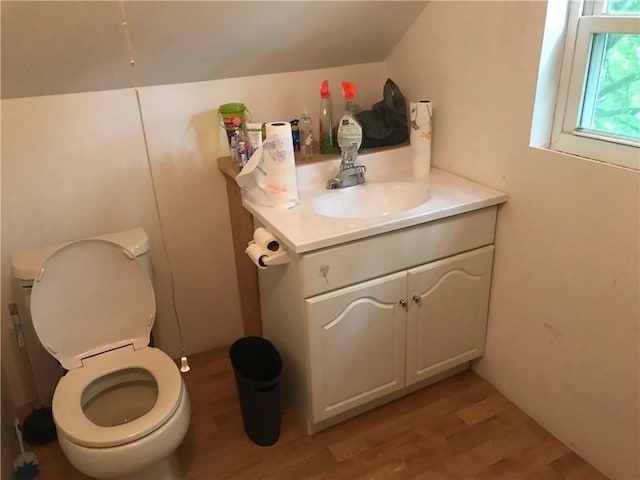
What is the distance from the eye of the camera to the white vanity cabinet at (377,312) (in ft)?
5.35

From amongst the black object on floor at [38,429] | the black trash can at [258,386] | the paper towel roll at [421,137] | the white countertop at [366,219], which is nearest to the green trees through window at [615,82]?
the white countertop at [366,219]

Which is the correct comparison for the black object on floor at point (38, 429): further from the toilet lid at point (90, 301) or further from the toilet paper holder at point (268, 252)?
the toilet paper holder at point (268, 252)

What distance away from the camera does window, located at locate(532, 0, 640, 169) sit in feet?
4.76

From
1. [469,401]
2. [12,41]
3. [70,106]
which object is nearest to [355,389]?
[469,401]

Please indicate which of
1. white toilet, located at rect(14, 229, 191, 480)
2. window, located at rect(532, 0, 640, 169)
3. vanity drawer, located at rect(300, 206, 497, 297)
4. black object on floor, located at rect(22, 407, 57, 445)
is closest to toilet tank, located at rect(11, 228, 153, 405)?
white toilet, located at rect(14, 229, 191, 480)

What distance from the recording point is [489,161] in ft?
6.04

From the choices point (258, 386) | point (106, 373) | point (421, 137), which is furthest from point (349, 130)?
point (106, 373)

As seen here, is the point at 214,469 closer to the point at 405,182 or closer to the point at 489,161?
the point at 405,182

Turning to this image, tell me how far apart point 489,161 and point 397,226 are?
0.47 m

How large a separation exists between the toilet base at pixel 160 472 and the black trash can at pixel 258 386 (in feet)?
0.92

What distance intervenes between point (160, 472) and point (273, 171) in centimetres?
99

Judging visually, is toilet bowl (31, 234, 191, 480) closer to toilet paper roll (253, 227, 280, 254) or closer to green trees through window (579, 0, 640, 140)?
toilet paper roll (253, 227, 280, 254)

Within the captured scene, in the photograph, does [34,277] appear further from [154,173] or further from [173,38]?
[173,38]

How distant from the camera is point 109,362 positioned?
5.59ft
